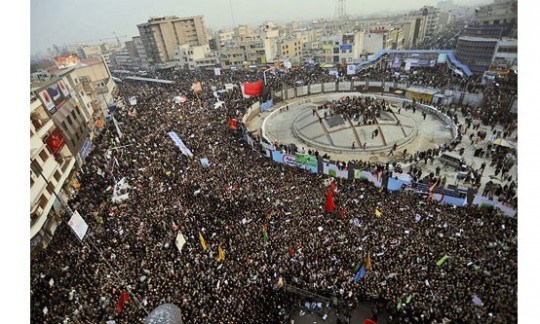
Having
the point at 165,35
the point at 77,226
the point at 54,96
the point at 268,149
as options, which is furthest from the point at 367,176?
the point at 165,35

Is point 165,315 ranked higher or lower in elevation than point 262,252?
higher

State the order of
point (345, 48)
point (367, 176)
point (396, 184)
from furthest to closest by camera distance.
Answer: point (345, 48) → point (367, 176) → point (396, 184)

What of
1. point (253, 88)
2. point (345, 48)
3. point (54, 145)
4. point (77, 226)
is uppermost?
point (54, 145)

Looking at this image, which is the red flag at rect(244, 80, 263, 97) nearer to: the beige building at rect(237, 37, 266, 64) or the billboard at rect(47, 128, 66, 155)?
the billboard at rect(47, 128, 66, 155)

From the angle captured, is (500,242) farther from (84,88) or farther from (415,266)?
(84,88)

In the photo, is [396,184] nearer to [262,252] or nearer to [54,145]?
[262,252]

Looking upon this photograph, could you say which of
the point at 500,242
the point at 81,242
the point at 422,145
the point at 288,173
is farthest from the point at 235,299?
the point at 422,145

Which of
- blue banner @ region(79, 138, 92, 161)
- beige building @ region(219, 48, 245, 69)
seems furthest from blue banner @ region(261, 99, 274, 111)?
beige building @ region(219, 48, 245, 69)
